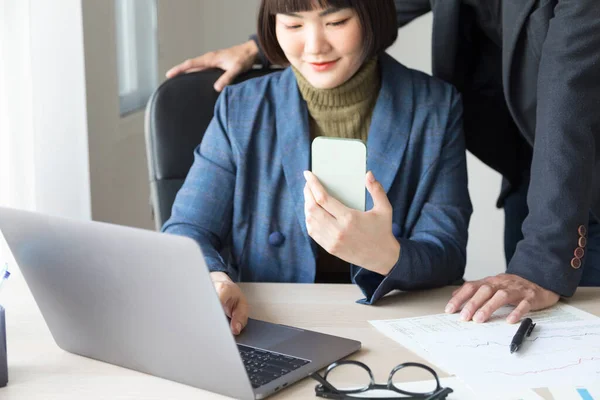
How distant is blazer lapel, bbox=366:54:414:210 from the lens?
59.6 inches

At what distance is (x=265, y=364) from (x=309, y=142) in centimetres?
64

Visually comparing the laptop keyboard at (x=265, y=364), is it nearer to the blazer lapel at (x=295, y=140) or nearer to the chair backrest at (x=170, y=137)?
the blazer lapel at (x=295, y=140)

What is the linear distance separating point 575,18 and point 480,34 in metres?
0.47

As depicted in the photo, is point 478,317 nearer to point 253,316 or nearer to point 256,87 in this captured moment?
point 253,316

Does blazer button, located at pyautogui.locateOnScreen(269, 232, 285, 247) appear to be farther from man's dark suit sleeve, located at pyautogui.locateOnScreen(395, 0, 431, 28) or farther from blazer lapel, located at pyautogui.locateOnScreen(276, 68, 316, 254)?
man's dark suit sleeve, located at pyautogui.locateOnScreen(395, 0, 431, 28)

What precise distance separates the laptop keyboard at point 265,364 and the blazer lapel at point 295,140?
0.51m

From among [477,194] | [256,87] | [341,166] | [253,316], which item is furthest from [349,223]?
[477,194]

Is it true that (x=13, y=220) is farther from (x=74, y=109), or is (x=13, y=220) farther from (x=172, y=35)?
(x=172, y=35)

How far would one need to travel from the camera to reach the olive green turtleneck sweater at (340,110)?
1.54 meters

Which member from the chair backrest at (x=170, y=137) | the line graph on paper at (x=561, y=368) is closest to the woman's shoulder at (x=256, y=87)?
the chair backrest at (x=170, y=137)

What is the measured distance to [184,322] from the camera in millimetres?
875

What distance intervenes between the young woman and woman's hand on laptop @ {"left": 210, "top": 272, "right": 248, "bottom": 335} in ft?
0.61

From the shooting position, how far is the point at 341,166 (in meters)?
1.16

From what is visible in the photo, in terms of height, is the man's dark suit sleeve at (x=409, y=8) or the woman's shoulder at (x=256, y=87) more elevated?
the man's dark suit sleeve at (x=409, y=8)
